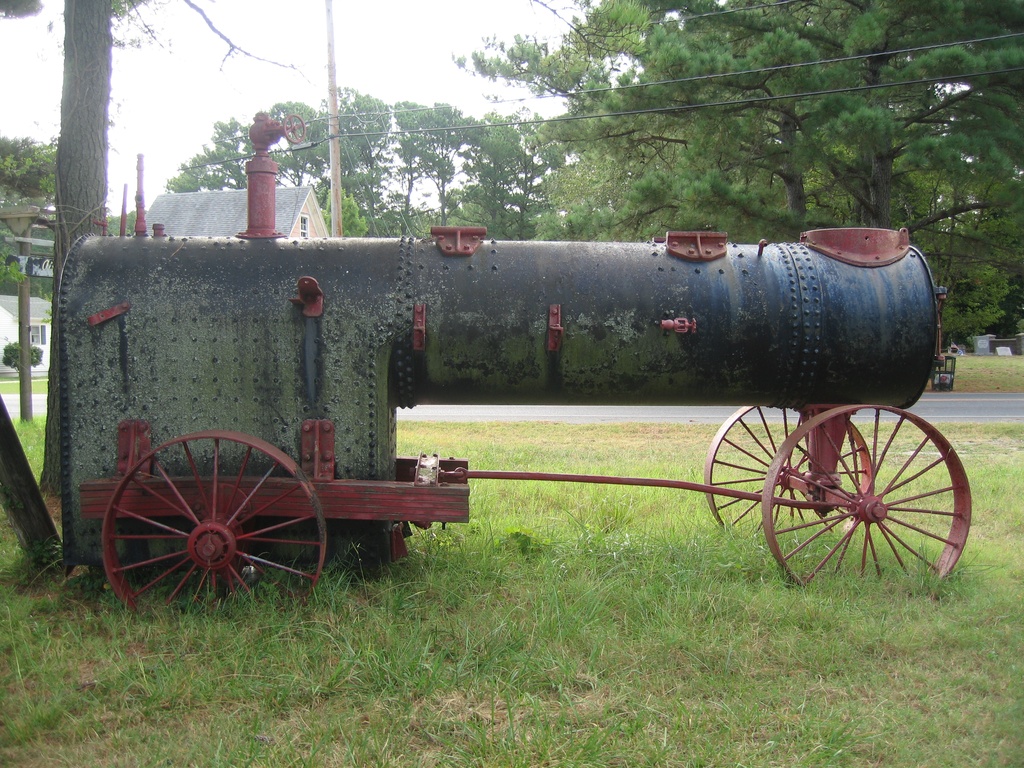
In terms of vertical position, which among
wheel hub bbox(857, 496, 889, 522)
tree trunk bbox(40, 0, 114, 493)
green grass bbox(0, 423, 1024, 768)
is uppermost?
tree trunk bbox(40, 0, 114, 493)

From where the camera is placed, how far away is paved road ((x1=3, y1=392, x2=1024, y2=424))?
1355 centimetres

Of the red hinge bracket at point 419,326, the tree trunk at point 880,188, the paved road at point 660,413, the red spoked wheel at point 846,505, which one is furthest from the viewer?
the tree trunk at point 880,188

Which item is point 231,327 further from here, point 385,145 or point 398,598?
point 385,145

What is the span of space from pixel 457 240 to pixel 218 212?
26022 mm

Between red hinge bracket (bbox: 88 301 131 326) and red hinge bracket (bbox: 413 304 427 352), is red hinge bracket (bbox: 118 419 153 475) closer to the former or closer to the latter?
red hinge bracket (bbox: 88 301 131 326)

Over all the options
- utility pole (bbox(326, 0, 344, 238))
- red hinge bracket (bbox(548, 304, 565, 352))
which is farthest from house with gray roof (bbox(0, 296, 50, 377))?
red hinge bracket (bbox(548, 304, 565, 352))

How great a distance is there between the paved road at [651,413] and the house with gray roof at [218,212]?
39.4ft

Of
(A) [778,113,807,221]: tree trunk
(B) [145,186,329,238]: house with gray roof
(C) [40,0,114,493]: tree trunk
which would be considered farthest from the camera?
(B) [145,186,329,238]: house with gray roof

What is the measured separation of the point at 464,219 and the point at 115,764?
103ft

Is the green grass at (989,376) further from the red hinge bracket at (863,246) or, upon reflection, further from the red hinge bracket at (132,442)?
the red hinge bracket at (132,442)

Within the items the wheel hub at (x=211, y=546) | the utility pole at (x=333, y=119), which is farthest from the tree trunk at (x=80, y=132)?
the utility pole at (x=333, y=119)

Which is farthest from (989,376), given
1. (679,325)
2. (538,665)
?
(538,665)

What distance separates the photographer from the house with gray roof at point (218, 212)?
27.4 metres

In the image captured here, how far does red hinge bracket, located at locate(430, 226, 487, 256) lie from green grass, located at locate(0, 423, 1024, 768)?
1883 mm
